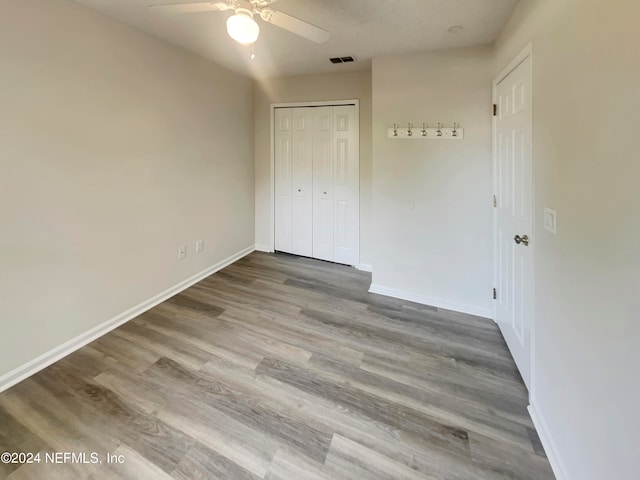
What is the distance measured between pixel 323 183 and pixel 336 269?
47.3 inches

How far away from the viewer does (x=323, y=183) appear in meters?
4.13

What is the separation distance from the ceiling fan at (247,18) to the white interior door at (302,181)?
2313 mm

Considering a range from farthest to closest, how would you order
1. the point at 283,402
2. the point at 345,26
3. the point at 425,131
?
the point at 425,131 < the point at 345,26 < the point at 283,402

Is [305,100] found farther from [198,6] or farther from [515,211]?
[515,211]

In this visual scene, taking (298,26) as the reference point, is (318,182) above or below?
below

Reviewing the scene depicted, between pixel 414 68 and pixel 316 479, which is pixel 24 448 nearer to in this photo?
pixel 316 479

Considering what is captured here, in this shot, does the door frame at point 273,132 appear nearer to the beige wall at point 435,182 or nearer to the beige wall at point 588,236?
the beige wall at point 435,182

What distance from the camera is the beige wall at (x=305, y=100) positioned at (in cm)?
374

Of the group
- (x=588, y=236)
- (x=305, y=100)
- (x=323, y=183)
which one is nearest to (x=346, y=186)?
(x=323, y=183)

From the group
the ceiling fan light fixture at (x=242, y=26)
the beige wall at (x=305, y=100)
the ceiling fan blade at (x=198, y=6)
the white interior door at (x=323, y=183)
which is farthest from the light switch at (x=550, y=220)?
the white interior door at (x=323, y=183)

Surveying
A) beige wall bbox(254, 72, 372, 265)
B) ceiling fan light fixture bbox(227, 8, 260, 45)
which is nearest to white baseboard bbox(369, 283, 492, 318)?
beige wall bbox(254, 72, 372, 265)

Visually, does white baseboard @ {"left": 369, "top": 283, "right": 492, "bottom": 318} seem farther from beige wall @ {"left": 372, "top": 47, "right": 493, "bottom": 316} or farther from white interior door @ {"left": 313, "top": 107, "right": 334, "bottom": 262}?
white interior door @ {"left": 313, "top": 107, "right": 334, "bottom": 262}

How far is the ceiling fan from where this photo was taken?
5.00ft

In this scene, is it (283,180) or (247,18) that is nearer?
(247,18)
